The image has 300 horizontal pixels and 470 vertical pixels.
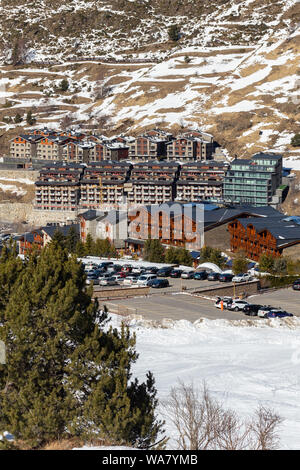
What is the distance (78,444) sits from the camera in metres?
27.2

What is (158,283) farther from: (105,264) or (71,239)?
(71,239)

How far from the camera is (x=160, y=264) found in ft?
305

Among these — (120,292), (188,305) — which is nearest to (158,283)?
(120,292)

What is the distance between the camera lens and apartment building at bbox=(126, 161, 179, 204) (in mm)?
148125

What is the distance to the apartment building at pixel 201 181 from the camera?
14450cm

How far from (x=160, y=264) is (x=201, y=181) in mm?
54625

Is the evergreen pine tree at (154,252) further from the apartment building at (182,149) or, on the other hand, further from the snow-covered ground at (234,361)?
the apartment building at (182,149)

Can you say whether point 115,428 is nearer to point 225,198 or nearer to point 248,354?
point 248,354

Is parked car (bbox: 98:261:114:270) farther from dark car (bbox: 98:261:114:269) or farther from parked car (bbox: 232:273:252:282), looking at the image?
parked car (bbox: 232:273:252:282)

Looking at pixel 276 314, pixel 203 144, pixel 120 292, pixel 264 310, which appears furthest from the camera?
pixel 203 144

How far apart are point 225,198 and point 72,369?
11406 cm

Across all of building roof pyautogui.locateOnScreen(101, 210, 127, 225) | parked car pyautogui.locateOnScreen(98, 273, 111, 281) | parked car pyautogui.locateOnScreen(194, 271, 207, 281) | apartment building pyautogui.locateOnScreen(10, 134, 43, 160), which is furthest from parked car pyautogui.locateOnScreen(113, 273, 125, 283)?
apartment building pyautogui.locateOnScreen(10, 134, 43, 160)

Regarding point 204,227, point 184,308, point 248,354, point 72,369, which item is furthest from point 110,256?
point 72,369

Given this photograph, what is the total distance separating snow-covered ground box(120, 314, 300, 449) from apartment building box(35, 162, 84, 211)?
97.2 metres
